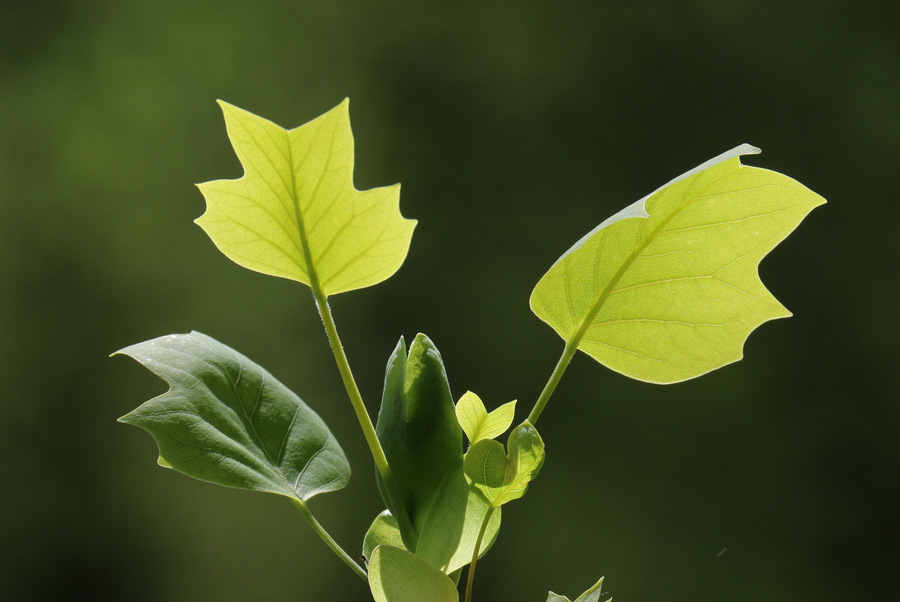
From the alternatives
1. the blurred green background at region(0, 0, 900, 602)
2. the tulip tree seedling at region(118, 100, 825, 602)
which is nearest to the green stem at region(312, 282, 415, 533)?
the tulip tree seedling at region(118, 100, 825, 602)

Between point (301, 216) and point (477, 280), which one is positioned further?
point (477, 280)

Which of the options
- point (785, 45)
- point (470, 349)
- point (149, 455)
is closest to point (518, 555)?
point (470, 349)

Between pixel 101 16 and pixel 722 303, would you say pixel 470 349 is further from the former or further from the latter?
pixel 722 303

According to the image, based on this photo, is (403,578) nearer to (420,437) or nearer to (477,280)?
(420,437)

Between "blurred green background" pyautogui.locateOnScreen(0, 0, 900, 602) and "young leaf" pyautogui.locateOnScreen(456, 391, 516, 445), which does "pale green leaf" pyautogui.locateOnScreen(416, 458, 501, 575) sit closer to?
"young leaf" pyautogui.locateOnScreen(456, 391, 516, 445)

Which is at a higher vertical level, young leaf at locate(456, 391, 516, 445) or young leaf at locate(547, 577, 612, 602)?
young leaf at locate(456, 391, 516, 445)

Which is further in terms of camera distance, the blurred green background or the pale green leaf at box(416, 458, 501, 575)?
the blurred green background

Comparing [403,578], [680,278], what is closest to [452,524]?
[403,578]
